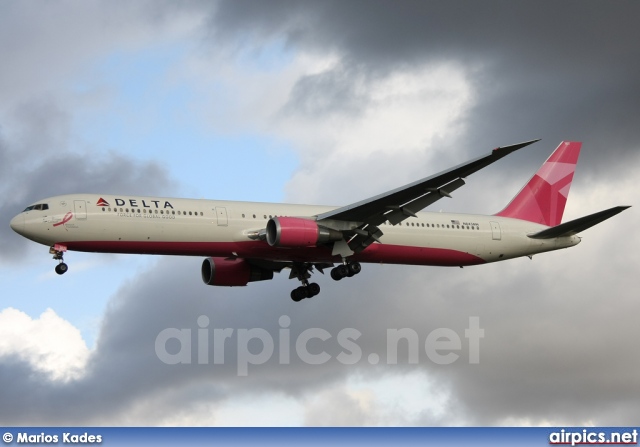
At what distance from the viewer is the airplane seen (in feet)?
180

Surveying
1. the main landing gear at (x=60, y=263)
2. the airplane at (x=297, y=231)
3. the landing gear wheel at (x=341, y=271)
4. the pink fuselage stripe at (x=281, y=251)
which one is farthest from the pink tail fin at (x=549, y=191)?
the main landing gear at (x=60, y=263)

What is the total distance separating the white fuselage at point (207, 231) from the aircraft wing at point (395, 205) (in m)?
1.87

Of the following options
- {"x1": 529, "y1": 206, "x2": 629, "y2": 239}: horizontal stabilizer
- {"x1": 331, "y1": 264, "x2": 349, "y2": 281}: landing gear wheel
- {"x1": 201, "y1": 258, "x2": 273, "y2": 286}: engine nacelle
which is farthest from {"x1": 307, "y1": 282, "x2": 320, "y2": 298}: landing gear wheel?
{"x1": 529, "y1": 206, "x2": 629, "y2": 239}: horizontal stabilizer

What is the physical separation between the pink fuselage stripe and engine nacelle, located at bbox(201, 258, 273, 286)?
5.80 m

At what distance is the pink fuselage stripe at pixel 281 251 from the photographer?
55312mm

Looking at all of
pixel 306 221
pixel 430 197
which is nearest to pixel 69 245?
pixel 306 221

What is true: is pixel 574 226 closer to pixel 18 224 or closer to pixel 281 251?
pixel 281 251

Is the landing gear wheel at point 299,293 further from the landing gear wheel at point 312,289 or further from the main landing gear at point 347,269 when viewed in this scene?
the main landing gear at point 347,269

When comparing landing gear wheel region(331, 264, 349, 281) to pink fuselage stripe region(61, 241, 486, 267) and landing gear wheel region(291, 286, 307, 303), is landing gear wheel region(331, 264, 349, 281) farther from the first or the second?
landing gear wheel region(291, 286, 307, 303)

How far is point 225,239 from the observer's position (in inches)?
2234

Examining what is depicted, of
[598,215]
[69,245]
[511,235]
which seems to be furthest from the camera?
[511,235]

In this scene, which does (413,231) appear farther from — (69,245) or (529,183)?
(69,245)

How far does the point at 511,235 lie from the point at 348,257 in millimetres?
10087

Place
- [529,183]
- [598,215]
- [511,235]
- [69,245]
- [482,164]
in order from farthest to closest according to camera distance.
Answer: [529,183]
[511,235]
[598,215]
[69,245]
[482,164]
